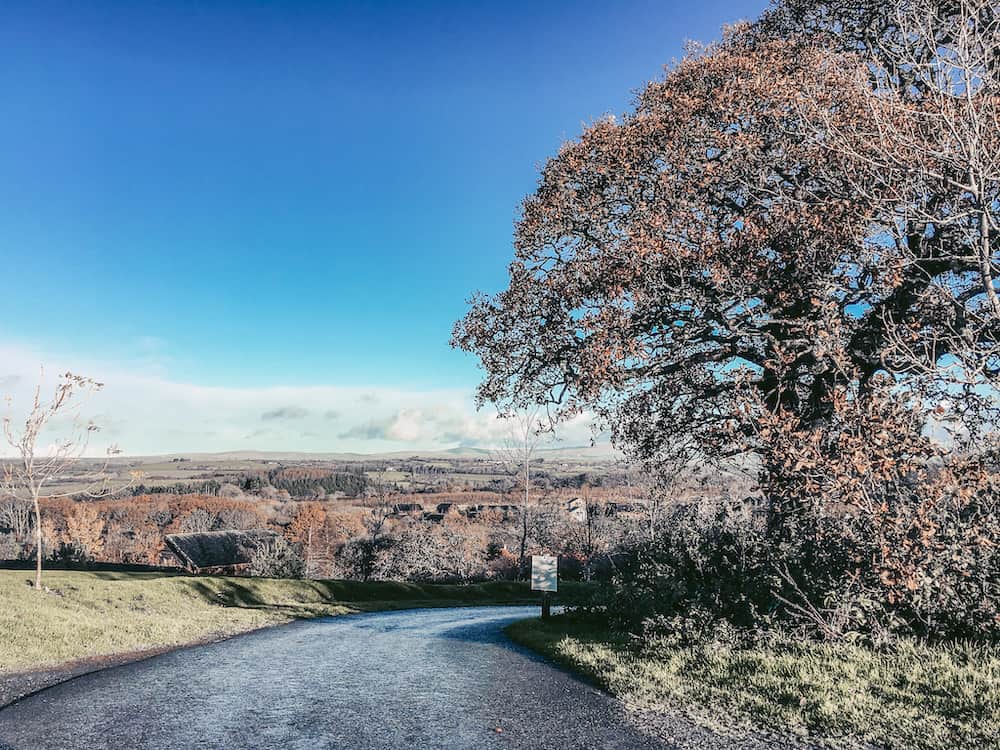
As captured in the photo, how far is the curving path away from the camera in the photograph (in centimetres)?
695

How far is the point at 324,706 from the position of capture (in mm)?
8586

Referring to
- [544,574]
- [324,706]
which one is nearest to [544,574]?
[544,574]

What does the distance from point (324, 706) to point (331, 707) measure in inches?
4.7

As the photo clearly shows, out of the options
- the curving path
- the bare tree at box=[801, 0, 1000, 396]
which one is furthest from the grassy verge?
the bare tree at box=[801, 0, 1000, 396]

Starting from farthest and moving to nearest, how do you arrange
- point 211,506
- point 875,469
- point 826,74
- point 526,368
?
1. point 211,506
2. point 526,368
3. point 826,74
4. point 875,469

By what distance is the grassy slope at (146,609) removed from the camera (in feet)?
45.5

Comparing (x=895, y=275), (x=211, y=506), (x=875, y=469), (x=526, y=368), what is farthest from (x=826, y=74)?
(x=211, y=506)

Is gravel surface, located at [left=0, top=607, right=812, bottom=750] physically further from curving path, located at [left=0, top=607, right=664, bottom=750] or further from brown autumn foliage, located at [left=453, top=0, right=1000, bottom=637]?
brown autumn foliage, located at [left=453, top=0, right=1000, bottom=637]

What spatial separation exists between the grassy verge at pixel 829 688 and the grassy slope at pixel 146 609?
865cm

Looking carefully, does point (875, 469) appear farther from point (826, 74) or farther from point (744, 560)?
point (826, 74)

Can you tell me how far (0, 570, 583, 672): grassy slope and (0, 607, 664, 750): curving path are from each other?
2531 mm

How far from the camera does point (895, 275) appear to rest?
995cm

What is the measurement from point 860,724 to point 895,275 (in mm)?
6391

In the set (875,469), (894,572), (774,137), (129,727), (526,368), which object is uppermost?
(774,137)
